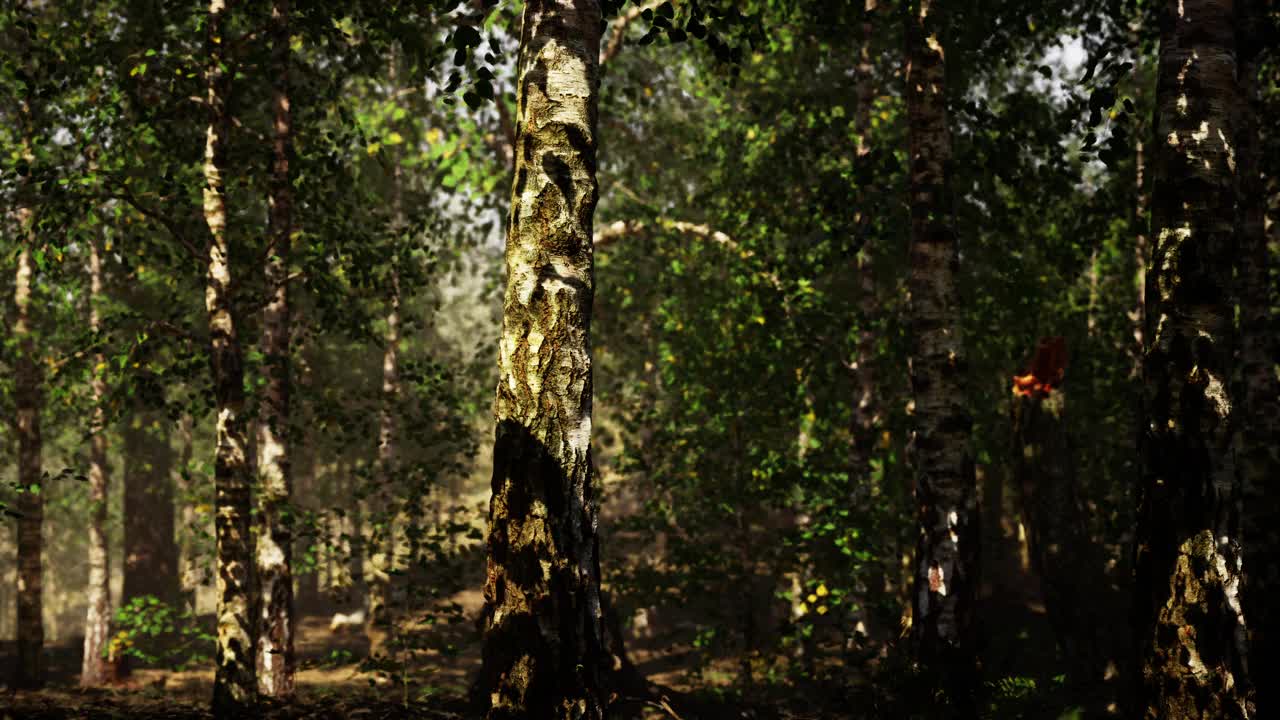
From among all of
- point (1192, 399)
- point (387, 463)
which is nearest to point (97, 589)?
point (387, 463)

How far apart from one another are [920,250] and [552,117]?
4841 millimetres

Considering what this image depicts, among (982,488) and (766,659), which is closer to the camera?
(766,659)

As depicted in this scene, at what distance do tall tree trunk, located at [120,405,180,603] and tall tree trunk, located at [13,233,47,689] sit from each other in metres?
7.81

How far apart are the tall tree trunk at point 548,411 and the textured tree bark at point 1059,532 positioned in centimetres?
935

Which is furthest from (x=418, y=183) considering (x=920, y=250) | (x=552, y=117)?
(x=552, y=117)

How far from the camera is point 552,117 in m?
4.37

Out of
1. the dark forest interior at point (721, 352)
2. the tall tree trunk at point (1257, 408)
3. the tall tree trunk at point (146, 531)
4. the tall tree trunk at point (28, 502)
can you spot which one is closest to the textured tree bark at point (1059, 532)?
the dark forest interior at point (721, 352)

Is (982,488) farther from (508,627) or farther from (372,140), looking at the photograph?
(508,627)

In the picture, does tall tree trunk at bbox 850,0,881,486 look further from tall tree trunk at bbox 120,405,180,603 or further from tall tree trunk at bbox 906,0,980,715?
tall tree trunk at bbox 120,405,180,603

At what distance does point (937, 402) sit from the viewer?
7.70 metres

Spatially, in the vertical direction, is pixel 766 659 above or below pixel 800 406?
below

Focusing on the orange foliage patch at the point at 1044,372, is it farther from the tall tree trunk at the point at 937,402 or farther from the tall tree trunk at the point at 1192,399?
the tall tree trunk at the point at 1192,399

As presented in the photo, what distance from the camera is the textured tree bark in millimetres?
11312

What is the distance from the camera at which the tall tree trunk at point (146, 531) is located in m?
24.0
